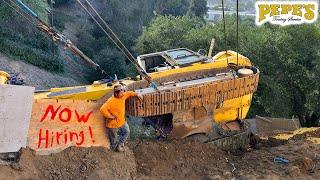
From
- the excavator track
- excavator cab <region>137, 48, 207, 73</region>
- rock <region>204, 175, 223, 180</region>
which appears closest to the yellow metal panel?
the excavator track

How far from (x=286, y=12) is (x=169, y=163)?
43.2 feet

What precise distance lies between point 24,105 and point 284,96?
43.9 feet

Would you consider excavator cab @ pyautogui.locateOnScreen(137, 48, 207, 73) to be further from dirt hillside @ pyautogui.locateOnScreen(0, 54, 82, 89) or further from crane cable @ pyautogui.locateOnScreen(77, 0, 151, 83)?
dirt hillside @ pyautogui.locateOnScreen(0, 54, 82, 89)

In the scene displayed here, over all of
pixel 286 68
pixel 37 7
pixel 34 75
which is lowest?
pixel 34 75

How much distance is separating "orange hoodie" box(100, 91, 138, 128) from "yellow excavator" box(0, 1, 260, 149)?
1.36ft


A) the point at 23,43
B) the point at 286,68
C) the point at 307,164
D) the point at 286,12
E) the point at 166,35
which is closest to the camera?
the point at 307,164

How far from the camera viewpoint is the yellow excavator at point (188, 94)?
10320 mm

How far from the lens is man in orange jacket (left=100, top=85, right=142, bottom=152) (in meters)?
9.56

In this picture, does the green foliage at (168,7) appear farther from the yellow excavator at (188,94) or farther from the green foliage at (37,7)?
the yellow excavator at (188,94)

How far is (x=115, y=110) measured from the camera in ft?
31.7

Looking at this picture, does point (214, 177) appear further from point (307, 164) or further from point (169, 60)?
point (169, 60)

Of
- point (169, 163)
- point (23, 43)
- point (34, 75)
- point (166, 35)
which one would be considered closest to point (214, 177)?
point (169, 163)

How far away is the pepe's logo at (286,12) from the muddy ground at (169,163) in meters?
9.84

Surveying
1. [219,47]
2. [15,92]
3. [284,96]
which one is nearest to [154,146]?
[15,92]
